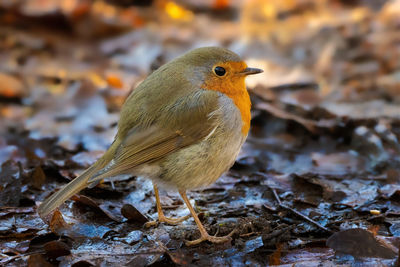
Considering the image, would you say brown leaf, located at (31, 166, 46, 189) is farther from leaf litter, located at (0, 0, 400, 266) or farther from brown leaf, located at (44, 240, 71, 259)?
brown leaf, located at (44, 240, 71, 259)

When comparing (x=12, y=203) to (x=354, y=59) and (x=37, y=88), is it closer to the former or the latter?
(x=37, y=88)

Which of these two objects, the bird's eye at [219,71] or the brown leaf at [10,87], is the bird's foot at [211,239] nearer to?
the bird's eye at [219,71]

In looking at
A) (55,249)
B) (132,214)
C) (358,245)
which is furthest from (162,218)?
(358,245)

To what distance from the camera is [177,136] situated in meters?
3.60

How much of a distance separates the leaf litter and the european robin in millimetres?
326

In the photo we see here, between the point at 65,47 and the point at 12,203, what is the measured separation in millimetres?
4217

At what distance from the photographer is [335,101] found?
20.0 feet

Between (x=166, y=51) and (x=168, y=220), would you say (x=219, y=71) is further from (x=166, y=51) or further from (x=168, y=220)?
(x=166, y=51)

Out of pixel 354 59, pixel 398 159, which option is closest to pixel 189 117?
pixel 398 159

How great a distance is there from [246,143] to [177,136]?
1.60m

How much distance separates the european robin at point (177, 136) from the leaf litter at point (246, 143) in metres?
0.33

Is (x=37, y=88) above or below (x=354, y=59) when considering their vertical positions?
above

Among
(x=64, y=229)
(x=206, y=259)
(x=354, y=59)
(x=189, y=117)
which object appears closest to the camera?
(x=206, y=259)

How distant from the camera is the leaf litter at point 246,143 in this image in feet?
10.6
